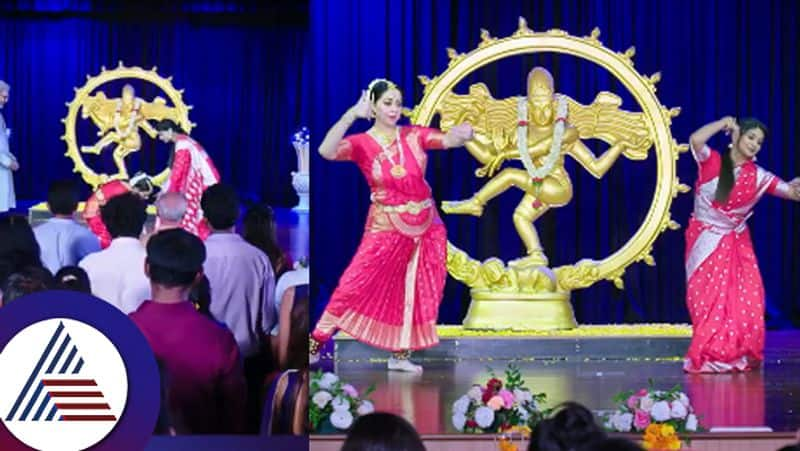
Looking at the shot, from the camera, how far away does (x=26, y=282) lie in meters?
5.75

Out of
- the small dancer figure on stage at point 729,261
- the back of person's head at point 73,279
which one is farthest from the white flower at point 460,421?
the small dancer figure on stage at point 729,261

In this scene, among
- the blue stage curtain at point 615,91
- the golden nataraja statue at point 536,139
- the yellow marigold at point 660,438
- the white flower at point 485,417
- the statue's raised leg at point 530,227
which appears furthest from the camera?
the blue stage curtain at point 615,91

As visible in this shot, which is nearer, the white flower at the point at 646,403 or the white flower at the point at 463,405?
the white flower at the point at 646,403

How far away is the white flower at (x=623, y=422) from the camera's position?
5793 millimetres

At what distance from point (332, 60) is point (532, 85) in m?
1.13

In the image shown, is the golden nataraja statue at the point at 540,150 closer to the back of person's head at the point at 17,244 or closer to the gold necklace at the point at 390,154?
the gold necklace at the point at 390,154

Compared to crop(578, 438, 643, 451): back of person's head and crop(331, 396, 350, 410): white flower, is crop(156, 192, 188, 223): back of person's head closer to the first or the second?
crop(331, 396, 350, 410): white flower

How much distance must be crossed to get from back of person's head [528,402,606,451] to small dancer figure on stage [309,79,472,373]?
14.5ft

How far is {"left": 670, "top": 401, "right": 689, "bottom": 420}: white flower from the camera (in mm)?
5777

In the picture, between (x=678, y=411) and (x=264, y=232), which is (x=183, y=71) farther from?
(x=678, y=411)

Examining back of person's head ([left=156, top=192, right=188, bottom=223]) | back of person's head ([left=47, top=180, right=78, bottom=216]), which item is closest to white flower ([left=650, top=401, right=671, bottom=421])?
back of person's head ([left=156, top=192, right=188, bottom=223])

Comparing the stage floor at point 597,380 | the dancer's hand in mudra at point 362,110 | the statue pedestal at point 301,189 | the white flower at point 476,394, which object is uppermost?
the dancer's hand in mudra at point 362,110

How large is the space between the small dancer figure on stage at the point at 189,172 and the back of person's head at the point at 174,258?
0.31 ft

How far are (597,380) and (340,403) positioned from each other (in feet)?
6.56
